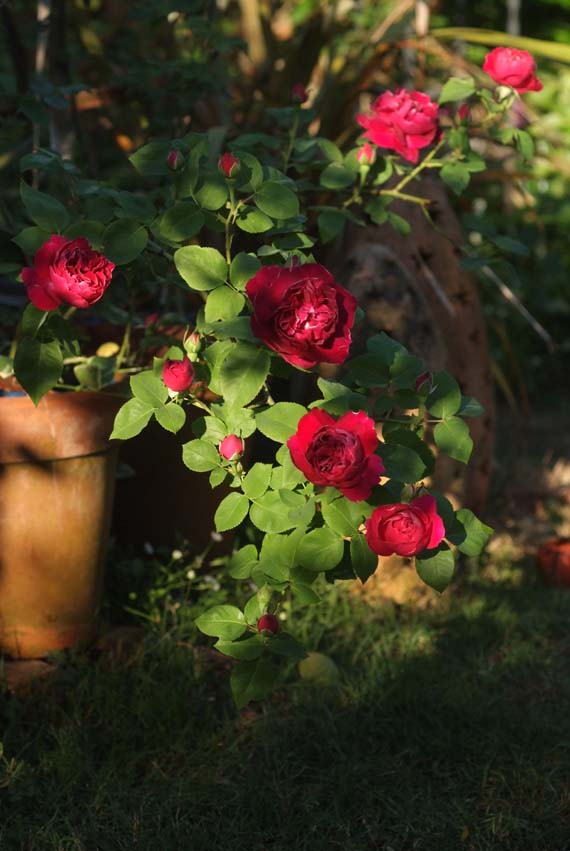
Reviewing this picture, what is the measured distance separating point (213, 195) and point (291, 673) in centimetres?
124

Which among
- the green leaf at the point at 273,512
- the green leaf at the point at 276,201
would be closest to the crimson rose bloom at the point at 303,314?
the green leaf at the point at 273,512

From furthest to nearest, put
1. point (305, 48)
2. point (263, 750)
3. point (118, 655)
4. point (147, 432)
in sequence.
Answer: point (305, 48) → point (147, 432) → point (118, 655) → point (263, 750)

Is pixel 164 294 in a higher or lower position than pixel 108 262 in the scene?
lower

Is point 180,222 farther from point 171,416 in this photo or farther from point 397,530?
point 397,530

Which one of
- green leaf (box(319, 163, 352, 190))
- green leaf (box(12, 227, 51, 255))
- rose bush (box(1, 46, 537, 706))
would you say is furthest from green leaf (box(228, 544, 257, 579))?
green leaf (box(319, 163, 352, 190))

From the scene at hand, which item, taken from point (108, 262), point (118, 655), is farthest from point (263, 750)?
point (108, 262)

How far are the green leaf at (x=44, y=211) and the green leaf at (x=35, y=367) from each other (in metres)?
0.20

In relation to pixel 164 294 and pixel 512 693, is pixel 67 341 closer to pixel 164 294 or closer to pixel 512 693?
pixel 164 294

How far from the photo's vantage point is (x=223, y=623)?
1681 millimetres

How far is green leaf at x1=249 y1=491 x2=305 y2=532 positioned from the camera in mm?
1565

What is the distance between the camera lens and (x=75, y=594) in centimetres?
232

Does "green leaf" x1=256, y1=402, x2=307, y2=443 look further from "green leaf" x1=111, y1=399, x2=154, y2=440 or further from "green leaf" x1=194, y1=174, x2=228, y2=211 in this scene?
"green leaf" x1=194, y1=174, x2=228, y2=211

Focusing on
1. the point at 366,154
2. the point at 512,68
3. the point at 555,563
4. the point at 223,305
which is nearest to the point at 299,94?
the point at 366,154

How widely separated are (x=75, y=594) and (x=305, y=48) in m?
2.13
